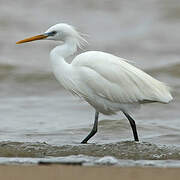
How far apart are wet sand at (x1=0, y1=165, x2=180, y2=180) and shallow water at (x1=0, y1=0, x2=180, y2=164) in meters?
1.01

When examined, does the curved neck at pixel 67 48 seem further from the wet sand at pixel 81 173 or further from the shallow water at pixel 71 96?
the wet sand at pixel 81 173

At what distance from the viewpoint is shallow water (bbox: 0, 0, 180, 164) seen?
27.0 feet

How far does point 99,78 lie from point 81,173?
7.50 ft

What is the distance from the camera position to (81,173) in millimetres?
6219

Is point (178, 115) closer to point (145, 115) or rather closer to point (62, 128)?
point (145, 115)

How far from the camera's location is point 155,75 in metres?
14.4

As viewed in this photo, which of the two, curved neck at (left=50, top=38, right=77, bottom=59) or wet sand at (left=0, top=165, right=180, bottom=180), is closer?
wet sand at (left=0, top=165, right=180, bottom=180)

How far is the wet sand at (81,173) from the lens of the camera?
19.8 ft

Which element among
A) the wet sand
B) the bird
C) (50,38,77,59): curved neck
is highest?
(50,38,77,59): curved neck

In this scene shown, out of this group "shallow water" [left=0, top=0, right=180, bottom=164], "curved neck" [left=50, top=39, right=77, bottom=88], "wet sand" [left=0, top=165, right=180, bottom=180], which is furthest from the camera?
"curved neck" [left=50, top=39, right=77, bottom=88]

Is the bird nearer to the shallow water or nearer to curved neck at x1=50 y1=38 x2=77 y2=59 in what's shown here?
curved neck at x1=50 y1=38 x2=77 y2=59

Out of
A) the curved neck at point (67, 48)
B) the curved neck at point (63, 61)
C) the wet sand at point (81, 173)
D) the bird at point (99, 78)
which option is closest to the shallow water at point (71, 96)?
the bird at point (99, 78)

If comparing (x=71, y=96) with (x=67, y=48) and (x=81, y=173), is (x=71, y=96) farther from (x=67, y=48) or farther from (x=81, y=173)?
(x=81, y=173)

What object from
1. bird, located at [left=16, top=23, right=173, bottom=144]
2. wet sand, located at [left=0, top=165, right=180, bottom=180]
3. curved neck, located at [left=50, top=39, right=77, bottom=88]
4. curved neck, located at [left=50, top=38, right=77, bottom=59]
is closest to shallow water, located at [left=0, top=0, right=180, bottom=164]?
bird, located at [left=16, top=23, right=173, bottom=144]
